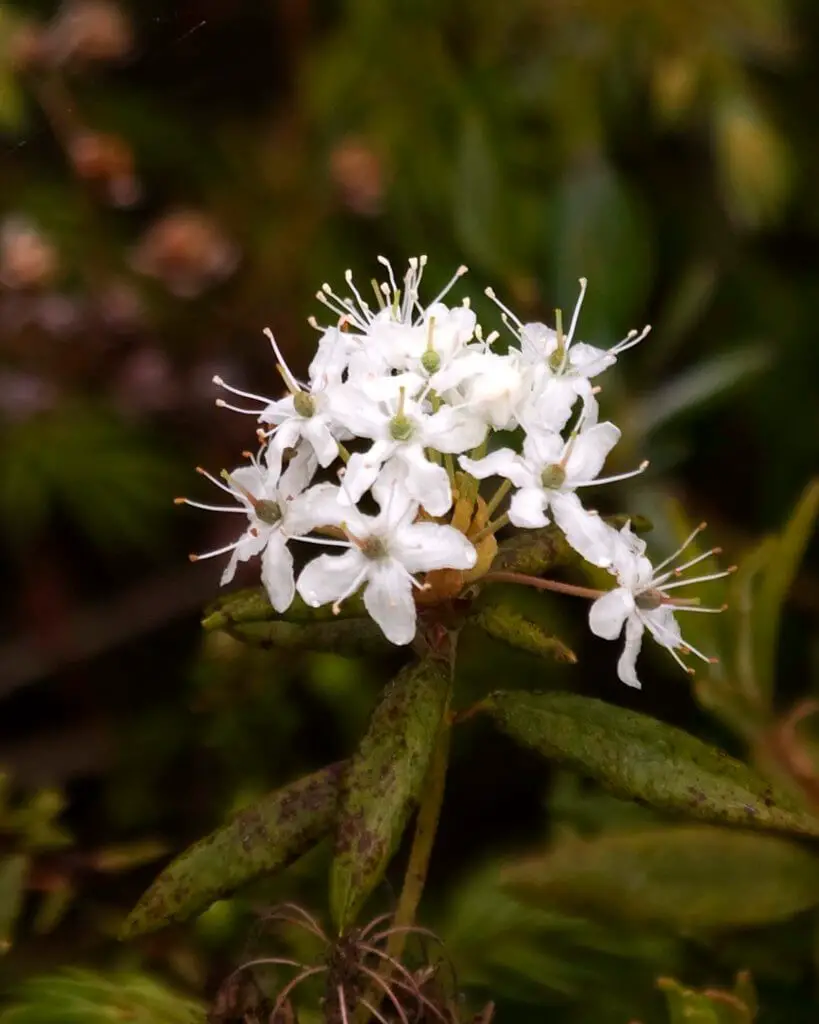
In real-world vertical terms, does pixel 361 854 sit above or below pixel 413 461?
below

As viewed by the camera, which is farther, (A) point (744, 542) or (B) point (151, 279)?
(B) point (151, 279)

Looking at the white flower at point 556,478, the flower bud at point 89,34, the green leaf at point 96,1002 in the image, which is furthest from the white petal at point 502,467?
the flower bud at point 89,34

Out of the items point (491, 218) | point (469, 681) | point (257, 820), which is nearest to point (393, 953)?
point (257, 820)

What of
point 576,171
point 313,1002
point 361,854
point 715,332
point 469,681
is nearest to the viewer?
point 361,854

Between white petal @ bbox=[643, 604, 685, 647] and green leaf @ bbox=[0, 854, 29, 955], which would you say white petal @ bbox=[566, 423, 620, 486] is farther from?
green leaf @ bbox=[0, 854, 29, 955]

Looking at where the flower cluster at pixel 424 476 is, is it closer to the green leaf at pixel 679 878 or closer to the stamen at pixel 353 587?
the stamen at pixel 353 587

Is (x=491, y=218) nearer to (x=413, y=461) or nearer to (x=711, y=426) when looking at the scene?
(x=711, y=426)

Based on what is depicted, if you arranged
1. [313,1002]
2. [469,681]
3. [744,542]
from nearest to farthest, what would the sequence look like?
[313,1002] → [469,681] → [744,542]

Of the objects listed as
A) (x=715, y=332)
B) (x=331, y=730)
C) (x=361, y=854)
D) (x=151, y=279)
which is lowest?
(x=361, y=854)

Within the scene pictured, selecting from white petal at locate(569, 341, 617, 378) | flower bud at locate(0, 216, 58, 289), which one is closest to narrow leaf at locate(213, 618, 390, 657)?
white petal at locate(569, 341, 617, 378)
